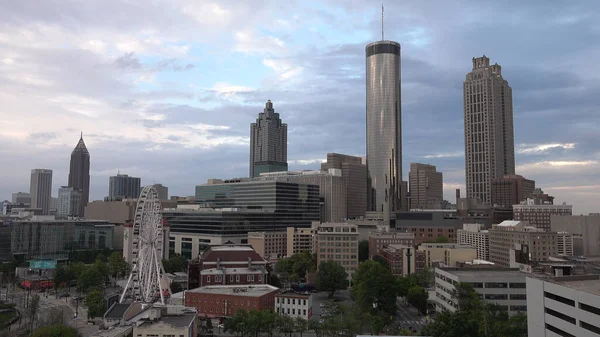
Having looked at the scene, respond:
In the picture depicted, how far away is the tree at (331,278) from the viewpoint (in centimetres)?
10881

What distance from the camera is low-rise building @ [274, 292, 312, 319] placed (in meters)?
83.7

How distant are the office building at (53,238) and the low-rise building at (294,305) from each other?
375 feet

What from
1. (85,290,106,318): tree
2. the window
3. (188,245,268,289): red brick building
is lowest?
(85,290,106,318): tree

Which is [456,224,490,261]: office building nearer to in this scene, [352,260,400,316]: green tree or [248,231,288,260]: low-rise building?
[248,231,288,260]: low-rise building

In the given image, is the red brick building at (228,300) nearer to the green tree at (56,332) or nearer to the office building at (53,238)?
the green tree at (56,332)

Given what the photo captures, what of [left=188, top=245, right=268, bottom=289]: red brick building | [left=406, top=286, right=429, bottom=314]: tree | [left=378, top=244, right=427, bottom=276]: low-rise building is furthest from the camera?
[left=378, top=244, right=427, bottom=276]: low-rise building

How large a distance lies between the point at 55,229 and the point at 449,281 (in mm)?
143142

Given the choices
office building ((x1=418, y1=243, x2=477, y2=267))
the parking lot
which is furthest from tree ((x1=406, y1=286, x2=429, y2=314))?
office building ((x1=418, y1=243, x2=477, y2=267))

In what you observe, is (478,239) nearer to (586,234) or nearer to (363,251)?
(363,251)

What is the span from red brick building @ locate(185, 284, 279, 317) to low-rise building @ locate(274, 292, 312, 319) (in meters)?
2.30

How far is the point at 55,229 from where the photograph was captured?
17088cm

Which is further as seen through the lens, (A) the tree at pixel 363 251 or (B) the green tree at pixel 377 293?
(A) the tree at pixel 363 251

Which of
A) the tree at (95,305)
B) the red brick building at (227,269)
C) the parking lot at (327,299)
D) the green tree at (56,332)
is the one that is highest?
the red brick building at (227,269)

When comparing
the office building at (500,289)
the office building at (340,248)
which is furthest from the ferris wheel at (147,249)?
the office building at (500,289)
